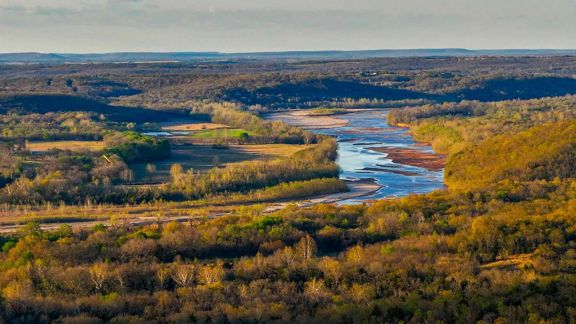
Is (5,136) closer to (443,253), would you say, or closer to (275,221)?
(275,221)

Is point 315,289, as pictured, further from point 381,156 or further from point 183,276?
point 381,156

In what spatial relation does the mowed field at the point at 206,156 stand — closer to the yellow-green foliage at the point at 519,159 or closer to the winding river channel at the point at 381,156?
the winding river channel at the point at 381,156

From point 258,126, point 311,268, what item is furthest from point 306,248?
point 258,126

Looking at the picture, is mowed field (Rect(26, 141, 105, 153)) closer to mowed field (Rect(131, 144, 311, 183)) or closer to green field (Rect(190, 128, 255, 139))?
mowed field (Rect(131, 144, 311, 183))

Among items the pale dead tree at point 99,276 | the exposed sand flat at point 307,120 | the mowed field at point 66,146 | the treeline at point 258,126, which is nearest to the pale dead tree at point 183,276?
the pale dead tree at point 99,276

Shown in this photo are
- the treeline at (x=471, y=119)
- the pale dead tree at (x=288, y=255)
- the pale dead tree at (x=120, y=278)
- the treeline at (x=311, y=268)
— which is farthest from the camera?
the treeline at (x=471, y=119)

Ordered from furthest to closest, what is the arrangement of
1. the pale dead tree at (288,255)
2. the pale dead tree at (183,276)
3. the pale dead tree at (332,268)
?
the pale dead tree at (288,255) < the pale dead tree at (332,268) < the pale dead tree at (183,276)

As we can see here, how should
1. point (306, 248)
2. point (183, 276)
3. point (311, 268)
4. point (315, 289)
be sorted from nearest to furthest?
point (315, 289) → point (183, 276) → point (311, 268) → point (306, 248)

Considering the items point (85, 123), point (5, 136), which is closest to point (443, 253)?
point (5, 136)
